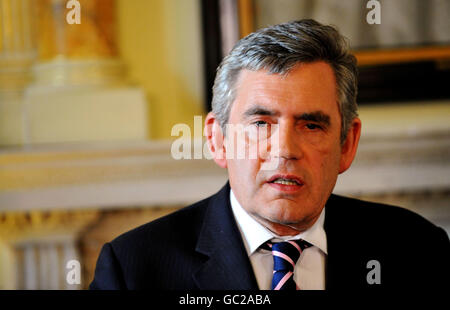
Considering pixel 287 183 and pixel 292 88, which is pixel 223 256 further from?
pixel 292 88

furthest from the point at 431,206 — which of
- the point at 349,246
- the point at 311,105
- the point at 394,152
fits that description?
the point at 311,105

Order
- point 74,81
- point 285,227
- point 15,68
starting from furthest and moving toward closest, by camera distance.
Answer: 1. point 15,68
2. point 74,81
3. point 285,227

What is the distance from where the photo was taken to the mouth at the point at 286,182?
131cm

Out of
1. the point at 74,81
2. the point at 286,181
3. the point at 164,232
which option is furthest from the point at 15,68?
the point at 286,181

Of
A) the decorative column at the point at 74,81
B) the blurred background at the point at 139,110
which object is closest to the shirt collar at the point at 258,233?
the blurred background at the point at 139,110

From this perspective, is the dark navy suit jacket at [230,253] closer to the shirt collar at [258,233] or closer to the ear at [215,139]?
the shirt collar at [258,233]

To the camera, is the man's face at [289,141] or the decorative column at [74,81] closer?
the man's face at [289,141]

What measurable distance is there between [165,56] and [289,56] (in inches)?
82.0

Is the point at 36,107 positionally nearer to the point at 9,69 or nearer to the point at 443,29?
the point at 9,69

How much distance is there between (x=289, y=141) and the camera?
1.31 metres

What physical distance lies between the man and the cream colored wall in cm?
174

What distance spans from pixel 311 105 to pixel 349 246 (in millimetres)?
387

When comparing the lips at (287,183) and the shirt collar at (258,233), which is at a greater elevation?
the lips at (287,183)

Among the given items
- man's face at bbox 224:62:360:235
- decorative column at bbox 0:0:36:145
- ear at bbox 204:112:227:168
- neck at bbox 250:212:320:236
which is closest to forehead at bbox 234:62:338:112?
man's face at bbox 224:62:360:235
